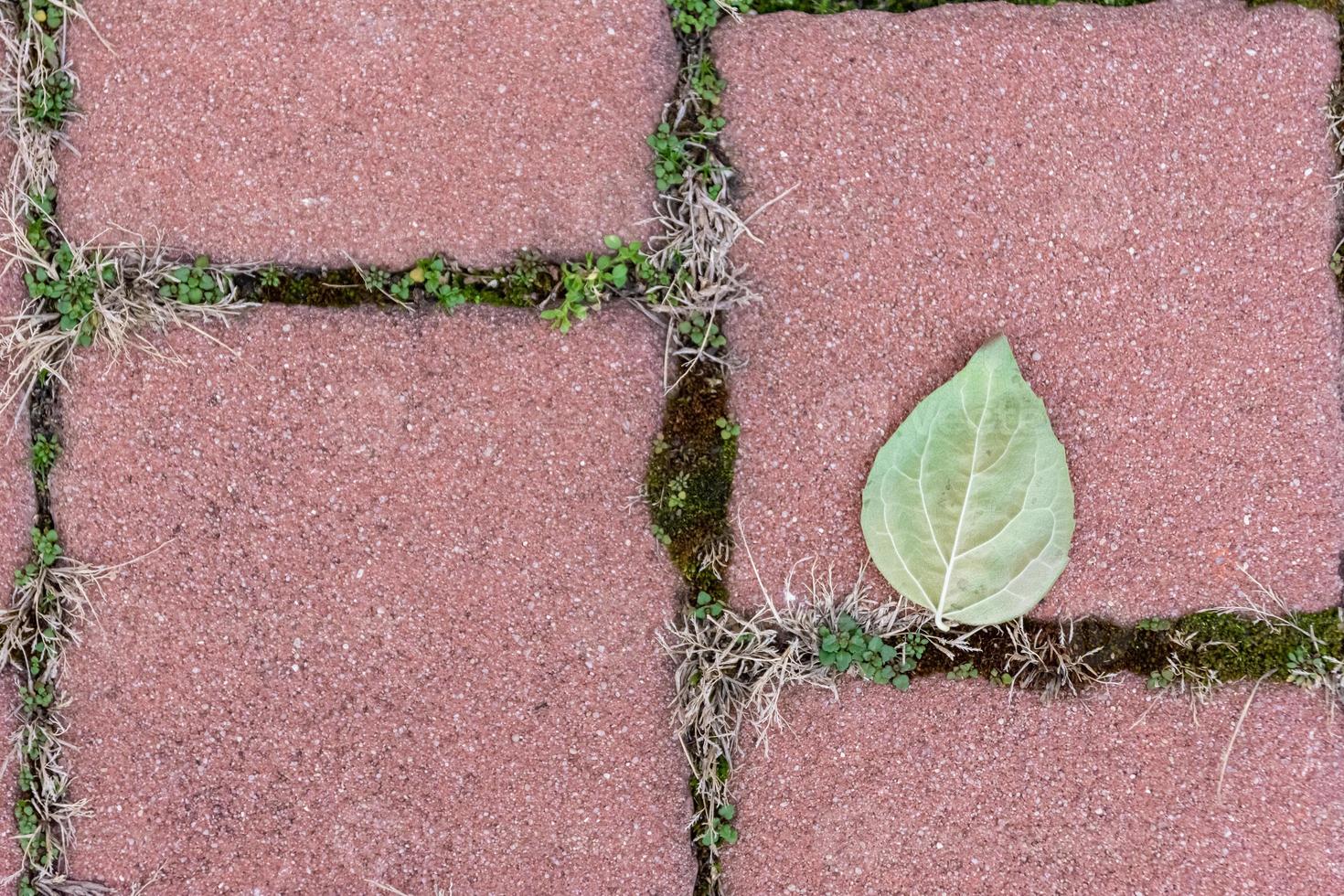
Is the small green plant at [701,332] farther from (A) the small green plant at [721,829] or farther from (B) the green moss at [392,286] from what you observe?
(A) the small green plant at [721,829]

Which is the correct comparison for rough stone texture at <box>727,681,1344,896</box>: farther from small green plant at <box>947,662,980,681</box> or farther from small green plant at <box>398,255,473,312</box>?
small green plant at <box>398,255,473,312</box>

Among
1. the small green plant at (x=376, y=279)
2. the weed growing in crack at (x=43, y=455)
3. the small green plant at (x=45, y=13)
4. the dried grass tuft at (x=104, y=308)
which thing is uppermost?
the small green plant at (x=45, y=13)

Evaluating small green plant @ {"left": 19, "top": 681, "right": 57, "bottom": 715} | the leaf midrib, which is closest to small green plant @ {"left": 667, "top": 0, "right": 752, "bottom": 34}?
the leaf midrib

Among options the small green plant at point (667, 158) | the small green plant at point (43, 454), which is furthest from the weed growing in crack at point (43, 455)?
the small green plant at point (667, 158)

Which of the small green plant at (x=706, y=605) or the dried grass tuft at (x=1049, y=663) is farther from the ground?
the small green plant at (x=706, y=605)
